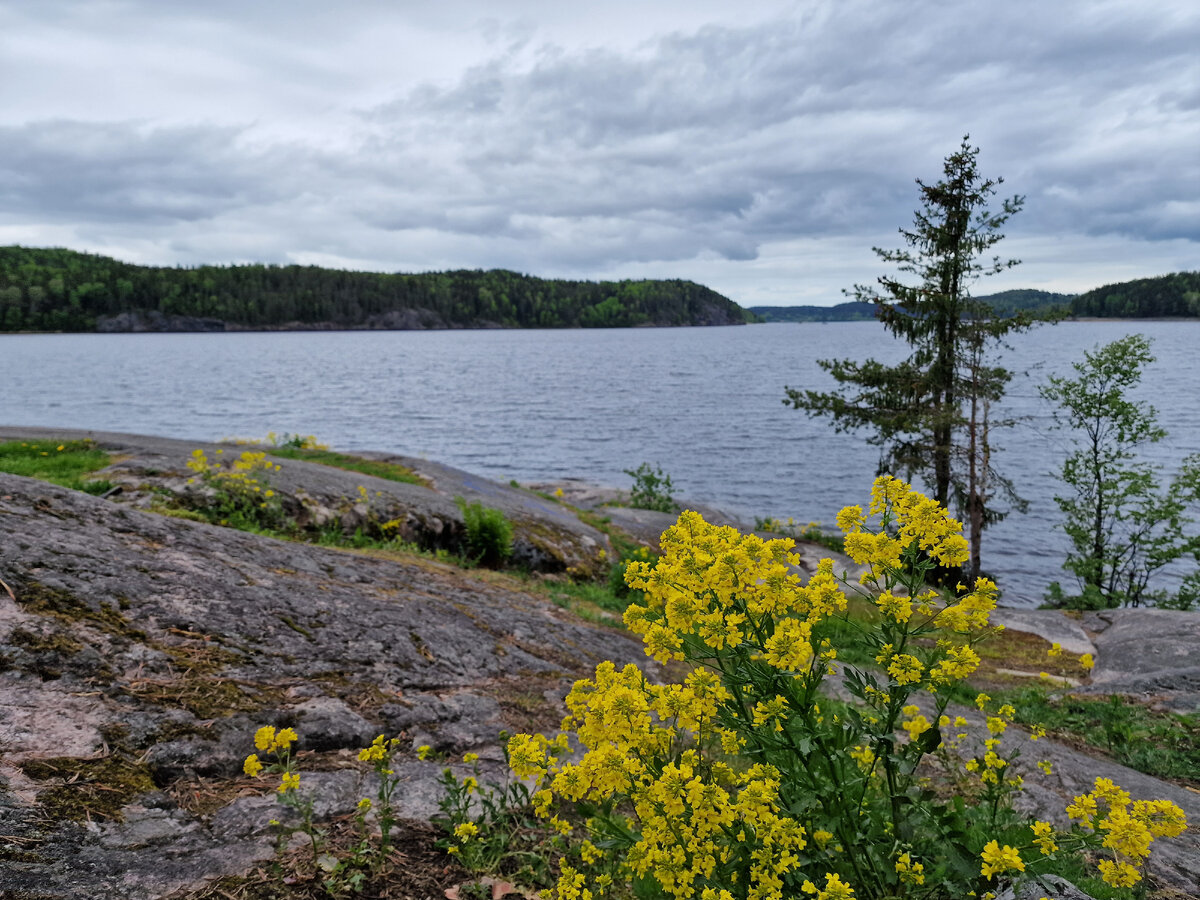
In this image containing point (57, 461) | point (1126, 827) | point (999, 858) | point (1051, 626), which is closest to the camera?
point (999, 858)

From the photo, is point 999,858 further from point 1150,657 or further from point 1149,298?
point 1149,298

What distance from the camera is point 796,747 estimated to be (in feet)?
9.02

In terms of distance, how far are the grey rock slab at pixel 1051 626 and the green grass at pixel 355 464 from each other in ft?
43.6

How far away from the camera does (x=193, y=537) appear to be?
6180mm

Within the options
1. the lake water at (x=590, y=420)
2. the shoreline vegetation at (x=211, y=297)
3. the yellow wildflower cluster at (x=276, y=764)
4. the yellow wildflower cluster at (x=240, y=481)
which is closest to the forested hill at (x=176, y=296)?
the shoreline vegetation at (x=211, y=297)

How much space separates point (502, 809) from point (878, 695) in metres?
2.29

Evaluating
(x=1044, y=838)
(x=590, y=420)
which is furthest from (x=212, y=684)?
(x=590, y=420)

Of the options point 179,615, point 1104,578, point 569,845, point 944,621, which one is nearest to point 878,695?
point 944,621

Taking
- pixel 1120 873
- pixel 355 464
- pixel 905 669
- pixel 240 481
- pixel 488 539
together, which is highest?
pixel 905 669

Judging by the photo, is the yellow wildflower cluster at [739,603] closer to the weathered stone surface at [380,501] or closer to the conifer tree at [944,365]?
the weathered stone surface at [380,501]

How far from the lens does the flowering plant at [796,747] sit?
108 inches

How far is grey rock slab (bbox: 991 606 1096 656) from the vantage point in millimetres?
13305

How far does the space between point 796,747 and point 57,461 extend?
1296 centimetres

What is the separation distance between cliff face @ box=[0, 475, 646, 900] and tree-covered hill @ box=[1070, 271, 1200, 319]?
Answer: 17061cm
